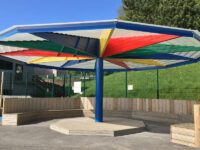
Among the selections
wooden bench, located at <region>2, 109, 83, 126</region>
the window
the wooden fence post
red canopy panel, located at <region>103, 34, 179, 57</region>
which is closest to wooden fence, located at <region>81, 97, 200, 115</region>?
wooden bench, located at <region>2, 109, 83, 126</region>

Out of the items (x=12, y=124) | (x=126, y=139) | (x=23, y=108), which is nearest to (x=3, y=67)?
(x=23, y=108)

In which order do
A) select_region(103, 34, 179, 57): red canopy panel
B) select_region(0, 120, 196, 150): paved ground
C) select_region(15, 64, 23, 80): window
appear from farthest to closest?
select_region(15, 64, 23, 80): window < select_region(103, 34, 179, 57): red canopy panel < select_region(0, 120, 196, 150): paved ground

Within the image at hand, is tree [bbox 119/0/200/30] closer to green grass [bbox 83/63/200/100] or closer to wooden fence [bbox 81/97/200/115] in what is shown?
green grass [bbox 83/63/200/100]

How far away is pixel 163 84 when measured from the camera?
29.8 meters

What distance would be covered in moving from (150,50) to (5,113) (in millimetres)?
8329

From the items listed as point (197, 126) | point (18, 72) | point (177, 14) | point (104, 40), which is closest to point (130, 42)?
point (104, 40)

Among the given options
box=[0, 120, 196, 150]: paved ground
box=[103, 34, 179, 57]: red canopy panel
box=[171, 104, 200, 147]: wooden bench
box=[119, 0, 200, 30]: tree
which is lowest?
box=[0, 120, 196, 150]: paved ground

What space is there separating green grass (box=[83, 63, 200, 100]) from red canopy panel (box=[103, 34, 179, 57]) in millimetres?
11444

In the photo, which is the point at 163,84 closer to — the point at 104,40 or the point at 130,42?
the point at 130,42

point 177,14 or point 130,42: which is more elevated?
point 177,14

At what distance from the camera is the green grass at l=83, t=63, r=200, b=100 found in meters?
26.3

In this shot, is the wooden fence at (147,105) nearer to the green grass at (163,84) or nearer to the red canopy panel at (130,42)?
the red canopy panel at (130,42)

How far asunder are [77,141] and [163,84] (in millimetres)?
20275

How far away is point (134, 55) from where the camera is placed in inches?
659
